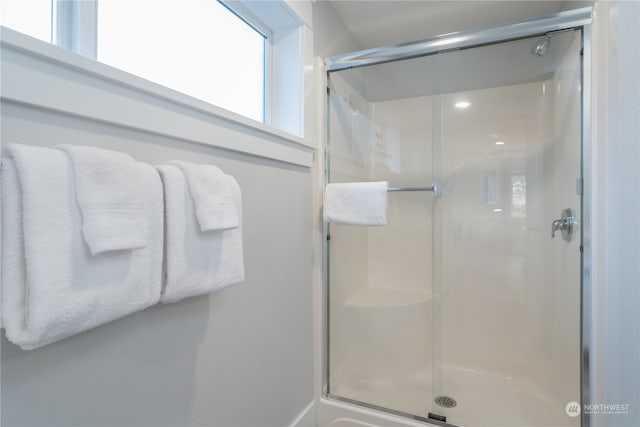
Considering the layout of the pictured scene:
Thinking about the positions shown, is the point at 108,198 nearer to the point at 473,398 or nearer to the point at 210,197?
the point at 210,197

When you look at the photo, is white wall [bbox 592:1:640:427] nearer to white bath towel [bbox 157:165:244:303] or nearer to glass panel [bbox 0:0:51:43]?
white bath towel [bbox 157:165:244:303]

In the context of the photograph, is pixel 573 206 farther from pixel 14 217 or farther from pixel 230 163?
pixel 14 217

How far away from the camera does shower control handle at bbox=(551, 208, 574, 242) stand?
58.5 inches

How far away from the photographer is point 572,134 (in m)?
1.48

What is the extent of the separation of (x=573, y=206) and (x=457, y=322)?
36.6 inches

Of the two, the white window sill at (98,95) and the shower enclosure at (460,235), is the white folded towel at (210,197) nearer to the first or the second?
the white window sill at (98,95)

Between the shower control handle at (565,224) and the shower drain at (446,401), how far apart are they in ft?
3.15

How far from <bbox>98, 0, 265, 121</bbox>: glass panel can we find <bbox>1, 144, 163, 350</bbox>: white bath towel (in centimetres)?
48

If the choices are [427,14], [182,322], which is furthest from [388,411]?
[427,14]

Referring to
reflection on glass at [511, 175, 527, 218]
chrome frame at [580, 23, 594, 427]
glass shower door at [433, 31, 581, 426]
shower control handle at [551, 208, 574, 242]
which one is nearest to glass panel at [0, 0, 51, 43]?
glass shower door at [433, 31, 581, 426]

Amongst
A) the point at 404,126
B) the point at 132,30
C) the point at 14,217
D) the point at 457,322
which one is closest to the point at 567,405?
the point at 457,322

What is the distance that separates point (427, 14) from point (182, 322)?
1962 mm

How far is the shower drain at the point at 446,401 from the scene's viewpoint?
1659 mm

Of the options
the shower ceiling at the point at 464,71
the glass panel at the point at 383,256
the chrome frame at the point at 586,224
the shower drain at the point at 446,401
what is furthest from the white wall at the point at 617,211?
the glass panel at the point at 383,256
